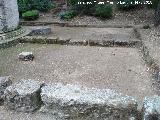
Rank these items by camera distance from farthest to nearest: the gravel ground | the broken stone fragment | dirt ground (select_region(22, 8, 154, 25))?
dirt ground (select_region(22, 8, 154, 25)) < the broken stone fragment < the gravel ground

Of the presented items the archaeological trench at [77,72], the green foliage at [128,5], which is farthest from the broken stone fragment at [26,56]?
the green foliage at [128,5]

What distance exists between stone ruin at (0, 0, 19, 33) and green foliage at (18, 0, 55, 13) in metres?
3.41

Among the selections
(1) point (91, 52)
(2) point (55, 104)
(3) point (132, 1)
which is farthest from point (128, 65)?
(3) point (132, 1)

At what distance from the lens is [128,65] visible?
8.09 m

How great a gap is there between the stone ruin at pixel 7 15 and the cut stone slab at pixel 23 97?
248 inches

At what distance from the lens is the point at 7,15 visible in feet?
35.2

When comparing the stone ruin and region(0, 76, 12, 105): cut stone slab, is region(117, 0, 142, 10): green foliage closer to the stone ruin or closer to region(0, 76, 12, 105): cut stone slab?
the stone ruin

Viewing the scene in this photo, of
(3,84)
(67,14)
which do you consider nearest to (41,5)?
(67,14)

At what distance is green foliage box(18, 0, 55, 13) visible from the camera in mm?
14398

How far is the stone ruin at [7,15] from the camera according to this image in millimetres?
10594

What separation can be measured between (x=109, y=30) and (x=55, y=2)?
4745 millimetres

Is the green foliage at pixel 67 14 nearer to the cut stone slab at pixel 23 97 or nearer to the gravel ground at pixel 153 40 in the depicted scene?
the gravel ground at pixel 153 40

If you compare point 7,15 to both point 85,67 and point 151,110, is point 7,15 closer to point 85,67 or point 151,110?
point 85,67

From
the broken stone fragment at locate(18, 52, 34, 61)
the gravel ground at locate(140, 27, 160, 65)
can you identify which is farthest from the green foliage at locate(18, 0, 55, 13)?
the broken stone fragment at locate(18, 52, 34, 61)
